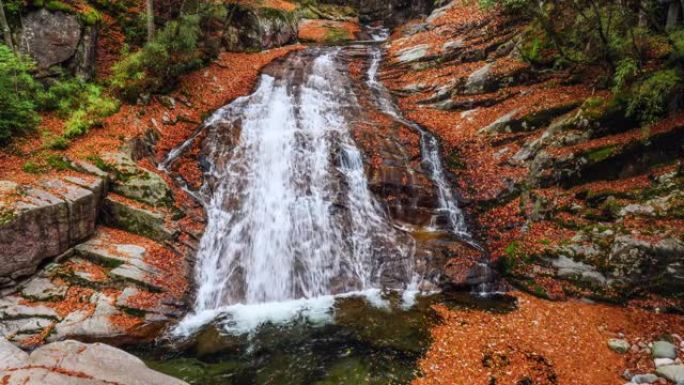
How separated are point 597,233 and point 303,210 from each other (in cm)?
781

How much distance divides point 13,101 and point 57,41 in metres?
3.41

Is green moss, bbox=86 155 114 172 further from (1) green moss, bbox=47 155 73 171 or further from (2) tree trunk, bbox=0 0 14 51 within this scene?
(2) tree trunk, bbox=0 0 14 51

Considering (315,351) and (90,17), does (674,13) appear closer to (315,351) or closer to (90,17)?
(315,351)

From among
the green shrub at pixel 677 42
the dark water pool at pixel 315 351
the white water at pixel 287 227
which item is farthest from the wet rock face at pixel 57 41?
the green shrub at pixel 677 42

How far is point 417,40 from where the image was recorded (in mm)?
22484

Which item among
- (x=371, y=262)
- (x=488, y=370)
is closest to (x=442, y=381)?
(x=488, y=370)

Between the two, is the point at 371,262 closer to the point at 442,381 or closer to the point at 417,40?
the point at 442,381

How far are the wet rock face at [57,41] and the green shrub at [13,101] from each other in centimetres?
158

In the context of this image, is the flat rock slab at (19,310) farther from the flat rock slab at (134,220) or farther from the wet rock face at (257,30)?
the wet rock face at (257,30)

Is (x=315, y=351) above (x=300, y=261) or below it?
below

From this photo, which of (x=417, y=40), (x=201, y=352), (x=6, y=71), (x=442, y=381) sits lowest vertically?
(x=201, y=352)

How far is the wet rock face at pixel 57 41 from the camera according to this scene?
11602 millimetres

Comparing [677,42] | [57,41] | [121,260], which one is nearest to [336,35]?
[57,41]

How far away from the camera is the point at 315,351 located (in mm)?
7789
